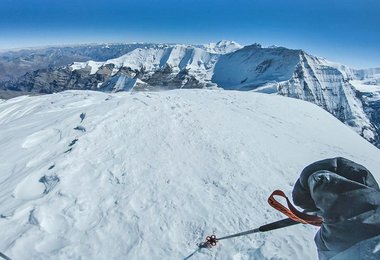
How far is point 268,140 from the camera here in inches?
531

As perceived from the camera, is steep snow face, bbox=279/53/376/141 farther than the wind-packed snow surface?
Yes

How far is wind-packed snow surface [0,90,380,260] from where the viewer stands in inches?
272

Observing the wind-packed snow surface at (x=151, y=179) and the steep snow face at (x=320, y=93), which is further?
the steep snow face at (x=320, y=93)

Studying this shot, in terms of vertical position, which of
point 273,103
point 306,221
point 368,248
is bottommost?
point 273,103

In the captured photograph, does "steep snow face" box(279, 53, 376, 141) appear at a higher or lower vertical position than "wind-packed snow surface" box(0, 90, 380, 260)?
lower

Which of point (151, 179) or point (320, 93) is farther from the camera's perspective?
point (320, 93)

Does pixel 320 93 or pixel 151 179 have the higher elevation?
pixel 151 179

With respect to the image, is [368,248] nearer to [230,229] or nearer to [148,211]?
[230,229]

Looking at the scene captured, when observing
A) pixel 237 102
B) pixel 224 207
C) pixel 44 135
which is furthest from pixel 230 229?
pixel 237 102

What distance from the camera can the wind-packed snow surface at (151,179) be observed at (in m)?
6.90

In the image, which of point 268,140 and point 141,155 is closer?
point 141,155

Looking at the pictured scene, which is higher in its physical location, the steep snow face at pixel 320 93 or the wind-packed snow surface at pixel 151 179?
the wind-packed snow surface at pixel 151 179

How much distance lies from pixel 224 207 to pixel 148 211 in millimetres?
1898

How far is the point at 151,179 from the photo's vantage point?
9.48 m
